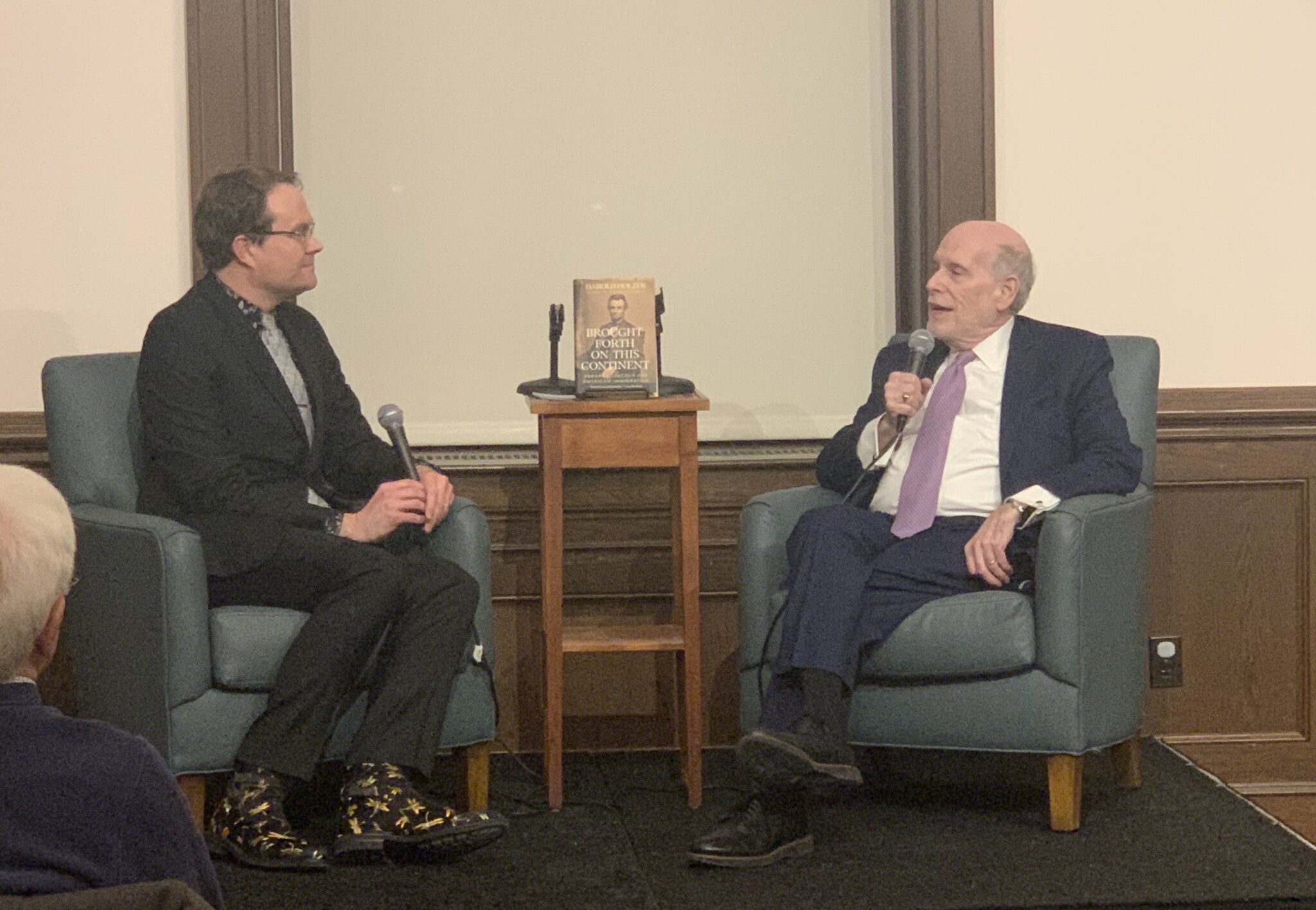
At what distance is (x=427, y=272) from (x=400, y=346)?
186 mm

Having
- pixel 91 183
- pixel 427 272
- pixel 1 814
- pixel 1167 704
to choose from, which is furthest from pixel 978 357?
pixel 1 814

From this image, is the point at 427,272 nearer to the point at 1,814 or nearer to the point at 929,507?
the point at 929,507

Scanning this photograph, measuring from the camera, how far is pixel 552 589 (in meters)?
3.47

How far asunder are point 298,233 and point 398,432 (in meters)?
0.49

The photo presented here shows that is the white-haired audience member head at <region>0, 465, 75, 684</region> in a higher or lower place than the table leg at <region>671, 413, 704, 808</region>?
higher

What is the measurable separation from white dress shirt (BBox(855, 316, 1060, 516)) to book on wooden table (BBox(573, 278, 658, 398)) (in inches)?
18.9

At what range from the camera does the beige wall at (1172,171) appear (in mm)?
3992

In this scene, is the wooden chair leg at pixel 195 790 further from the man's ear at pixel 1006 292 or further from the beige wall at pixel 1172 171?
the beige wall at pixel 1172 171

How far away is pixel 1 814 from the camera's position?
4.21ft

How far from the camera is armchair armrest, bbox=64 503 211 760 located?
119 inches

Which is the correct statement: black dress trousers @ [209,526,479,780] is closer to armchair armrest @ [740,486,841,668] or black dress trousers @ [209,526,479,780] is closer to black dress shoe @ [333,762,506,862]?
black dress shoe @ [333,762,506,862]

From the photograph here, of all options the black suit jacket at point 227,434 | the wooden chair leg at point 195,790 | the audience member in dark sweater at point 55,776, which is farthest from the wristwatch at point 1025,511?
the audience member in dark sweater at point 55,776

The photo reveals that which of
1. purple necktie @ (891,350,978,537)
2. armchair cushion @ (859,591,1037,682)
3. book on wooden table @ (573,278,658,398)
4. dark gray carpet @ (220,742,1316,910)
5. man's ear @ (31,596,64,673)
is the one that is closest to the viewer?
man's ear @ (31,596,64,673)

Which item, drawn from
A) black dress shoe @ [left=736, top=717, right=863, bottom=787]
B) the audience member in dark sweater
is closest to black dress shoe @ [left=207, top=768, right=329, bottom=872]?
black dress shoe @ [left=736, top=717, right=863, bottom=787]
